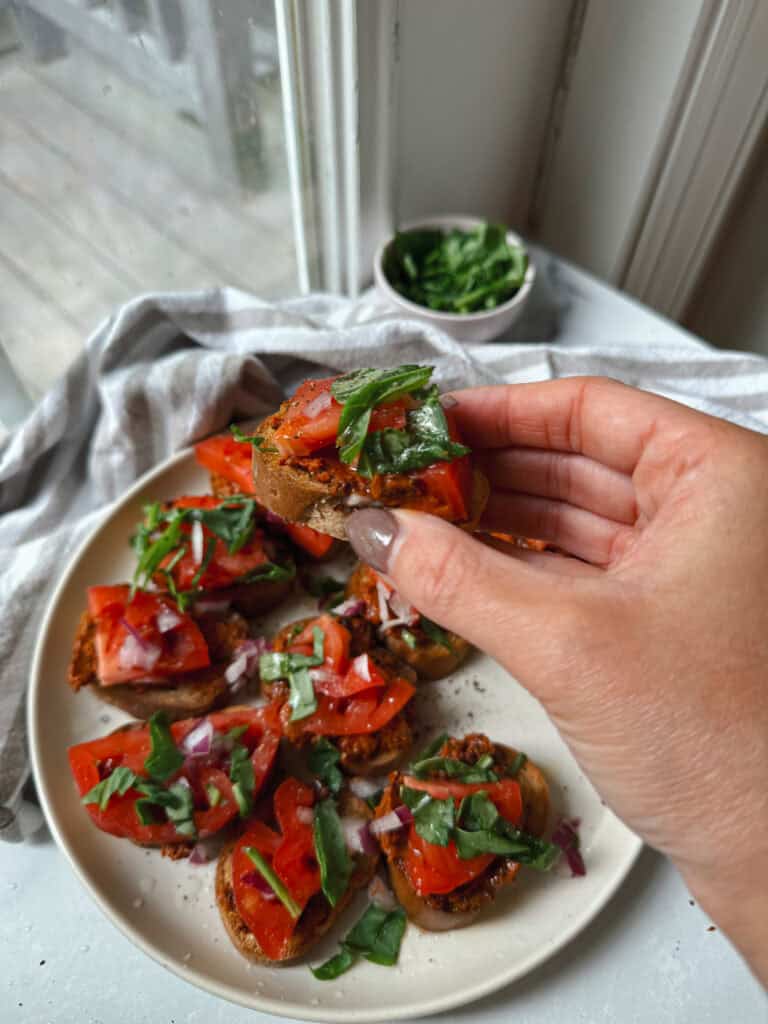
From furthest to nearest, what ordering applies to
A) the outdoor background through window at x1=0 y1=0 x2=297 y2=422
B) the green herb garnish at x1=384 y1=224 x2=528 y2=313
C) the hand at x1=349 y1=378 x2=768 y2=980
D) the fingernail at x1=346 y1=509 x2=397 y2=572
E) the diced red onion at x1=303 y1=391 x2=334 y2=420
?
1. the green herb garnish at x1=384 y1=224 x2=528 y2=313
2. the outdoor background through window at x1=0 y1=0 x2=297 y2=422
3. the diced red onion at x1=303 y1=391 x2=334 y2=420
4. the fingernail at x1=346 y1=509 x2=397 y2=572
5. the hand at x1=349 y1=378 x2=768 y2=980

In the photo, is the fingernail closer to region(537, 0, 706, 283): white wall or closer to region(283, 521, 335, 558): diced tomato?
region(283, 521, 335, 558): diced tomato

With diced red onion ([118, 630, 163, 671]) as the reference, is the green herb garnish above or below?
above

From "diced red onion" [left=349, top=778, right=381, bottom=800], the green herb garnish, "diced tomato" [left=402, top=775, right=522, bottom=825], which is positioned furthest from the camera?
the green herb garnish

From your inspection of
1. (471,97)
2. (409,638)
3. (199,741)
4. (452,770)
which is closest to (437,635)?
(409,638)

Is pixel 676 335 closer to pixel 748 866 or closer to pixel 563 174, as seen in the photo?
pixel 563 174

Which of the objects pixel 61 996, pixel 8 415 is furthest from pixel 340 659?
pixel 8 415

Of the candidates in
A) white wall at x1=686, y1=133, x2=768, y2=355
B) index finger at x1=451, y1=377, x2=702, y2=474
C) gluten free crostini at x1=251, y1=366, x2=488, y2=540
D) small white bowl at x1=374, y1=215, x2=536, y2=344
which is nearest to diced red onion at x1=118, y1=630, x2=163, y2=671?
gluten free crostini at x1=251, y1=366, x2=488, y2=540

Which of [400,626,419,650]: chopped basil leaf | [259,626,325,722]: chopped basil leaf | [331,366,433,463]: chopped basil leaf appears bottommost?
[259,626,325,722]: chopped basil leaf

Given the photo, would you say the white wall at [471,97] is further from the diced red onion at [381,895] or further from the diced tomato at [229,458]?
the diced red onion at [381,895]
